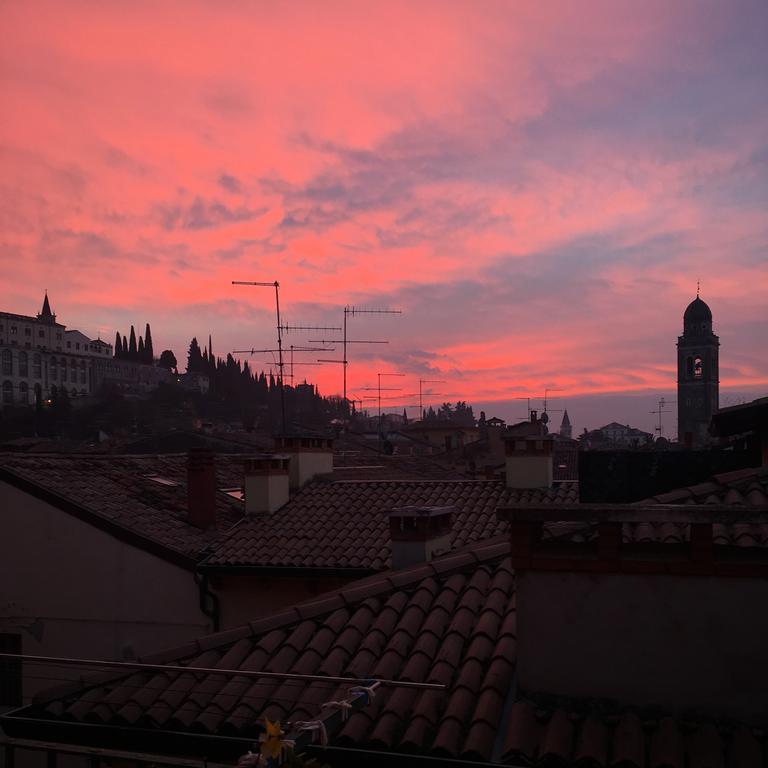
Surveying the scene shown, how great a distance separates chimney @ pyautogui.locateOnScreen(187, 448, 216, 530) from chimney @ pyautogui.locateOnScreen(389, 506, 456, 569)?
5477 mm

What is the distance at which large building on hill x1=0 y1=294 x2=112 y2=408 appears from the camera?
105812 mm

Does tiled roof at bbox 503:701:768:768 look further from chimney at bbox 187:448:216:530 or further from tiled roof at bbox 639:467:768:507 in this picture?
chimney at bbox 187:448:216:530

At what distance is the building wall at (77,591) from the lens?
1245 centimetres

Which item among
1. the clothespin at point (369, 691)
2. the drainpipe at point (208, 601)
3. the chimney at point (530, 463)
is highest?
the chimney at point (530, 463)

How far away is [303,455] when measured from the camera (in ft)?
56.2

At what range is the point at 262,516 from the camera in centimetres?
1503

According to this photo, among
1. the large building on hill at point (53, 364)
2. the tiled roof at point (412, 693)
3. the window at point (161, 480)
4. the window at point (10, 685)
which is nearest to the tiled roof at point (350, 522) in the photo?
the window at point (161, 480)

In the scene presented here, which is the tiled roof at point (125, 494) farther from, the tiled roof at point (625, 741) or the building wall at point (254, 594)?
the tiled roof at point (625, 741)

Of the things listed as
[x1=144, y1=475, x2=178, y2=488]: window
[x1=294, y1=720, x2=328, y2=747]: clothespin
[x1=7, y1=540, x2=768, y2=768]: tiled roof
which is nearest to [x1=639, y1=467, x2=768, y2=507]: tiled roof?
[x1=7, y1=540, x2=768, y2=768]: tiled roof

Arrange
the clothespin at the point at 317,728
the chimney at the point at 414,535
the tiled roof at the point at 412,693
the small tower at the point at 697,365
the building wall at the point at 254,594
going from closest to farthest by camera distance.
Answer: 1. the clothespin at the point at 317,728
2. the tiled roof at the point at 412,693
3. the chimney at the point at 414,535
4. the building wall at the point at 254,594
5. the small tower at the point at 697,365

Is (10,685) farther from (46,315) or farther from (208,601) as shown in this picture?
(46,315)

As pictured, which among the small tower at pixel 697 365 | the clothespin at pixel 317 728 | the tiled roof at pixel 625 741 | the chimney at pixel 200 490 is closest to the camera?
the clothespin at pixel 317 728

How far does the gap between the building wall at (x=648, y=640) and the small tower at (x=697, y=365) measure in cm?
8849

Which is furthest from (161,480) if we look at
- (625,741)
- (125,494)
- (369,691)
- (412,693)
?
(625,741)
